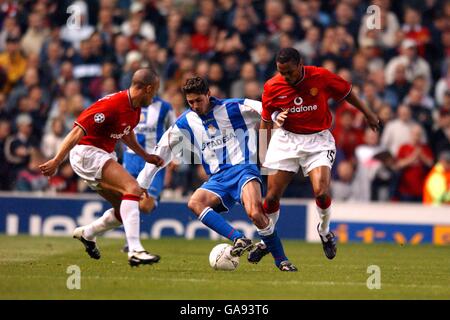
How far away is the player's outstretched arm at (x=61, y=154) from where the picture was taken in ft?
35.1

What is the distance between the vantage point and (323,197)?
11570mm

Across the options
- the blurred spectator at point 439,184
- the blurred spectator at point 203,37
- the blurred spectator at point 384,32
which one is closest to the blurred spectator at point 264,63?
the blurred spectator at point 203,37

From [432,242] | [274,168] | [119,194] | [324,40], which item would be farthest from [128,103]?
[324,40]

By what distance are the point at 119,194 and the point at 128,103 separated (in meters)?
1.05

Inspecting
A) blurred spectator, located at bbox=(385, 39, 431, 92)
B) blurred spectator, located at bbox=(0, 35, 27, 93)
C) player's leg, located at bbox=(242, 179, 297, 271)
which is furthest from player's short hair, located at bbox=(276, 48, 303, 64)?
blurred spectator, located at bbox=(0, 35, 27, 93)

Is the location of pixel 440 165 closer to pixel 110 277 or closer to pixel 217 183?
pixel 217 183

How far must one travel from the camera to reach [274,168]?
11836 mm

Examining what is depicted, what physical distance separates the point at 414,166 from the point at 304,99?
6.79 meters

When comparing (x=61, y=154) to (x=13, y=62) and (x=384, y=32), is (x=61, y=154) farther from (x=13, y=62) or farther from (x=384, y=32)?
(x=384, y=32)

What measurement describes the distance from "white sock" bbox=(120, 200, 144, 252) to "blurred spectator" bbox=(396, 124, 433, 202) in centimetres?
802

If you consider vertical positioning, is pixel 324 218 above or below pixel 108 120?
below


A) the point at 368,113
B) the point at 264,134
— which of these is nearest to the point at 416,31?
the point at 368,113

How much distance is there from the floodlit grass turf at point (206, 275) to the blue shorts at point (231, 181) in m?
0.79

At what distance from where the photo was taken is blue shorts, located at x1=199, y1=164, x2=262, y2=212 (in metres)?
11.5
